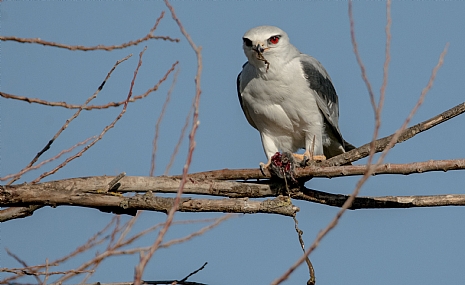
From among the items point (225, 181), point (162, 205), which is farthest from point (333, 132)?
point (162, 205)

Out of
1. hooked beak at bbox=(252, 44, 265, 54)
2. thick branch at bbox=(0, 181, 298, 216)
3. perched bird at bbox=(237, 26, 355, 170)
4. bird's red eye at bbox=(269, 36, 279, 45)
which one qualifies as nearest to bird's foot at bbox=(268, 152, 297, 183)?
perched bird at bbox=(237, 26, 355, 170)

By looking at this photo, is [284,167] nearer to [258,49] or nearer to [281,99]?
[281,99]

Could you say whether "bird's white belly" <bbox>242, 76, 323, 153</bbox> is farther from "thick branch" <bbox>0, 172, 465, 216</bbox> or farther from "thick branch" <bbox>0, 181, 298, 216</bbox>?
"thick branch" <bbox>0, 181, 298, 216</bbox>

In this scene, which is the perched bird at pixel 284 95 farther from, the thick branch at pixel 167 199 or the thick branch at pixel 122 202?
the thick branch at pixel 122 202

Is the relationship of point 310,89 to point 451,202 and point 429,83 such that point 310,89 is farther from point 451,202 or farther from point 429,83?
point 429,83

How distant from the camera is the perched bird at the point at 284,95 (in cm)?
608

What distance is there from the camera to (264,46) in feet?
19.8

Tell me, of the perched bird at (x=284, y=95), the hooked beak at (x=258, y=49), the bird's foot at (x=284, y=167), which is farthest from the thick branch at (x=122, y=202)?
the hooked beak at (x=258, y=49)

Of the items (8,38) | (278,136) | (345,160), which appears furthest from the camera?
(278,136)

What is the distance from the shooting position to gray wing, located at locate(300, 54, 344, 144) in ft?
20.5

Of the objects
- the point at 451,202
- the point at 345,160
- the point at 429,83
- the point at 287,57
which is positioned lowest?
the point at 429,83

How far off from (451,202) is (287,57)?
2.64 meters

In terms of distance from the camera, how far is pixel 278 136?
662 centimetres

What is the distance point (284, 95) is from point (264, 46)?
1.80ft
